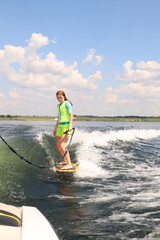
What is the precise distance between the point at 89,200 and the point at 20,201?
1.67 metres

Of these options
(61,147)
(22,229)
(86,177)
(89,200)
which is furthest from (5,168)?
(22,229)

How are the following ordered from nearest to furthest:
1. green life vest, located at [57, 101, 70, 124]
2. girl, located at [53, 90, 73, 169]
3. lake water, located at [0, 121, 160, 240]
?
lake water, located at [0, 121, 160, 240] → girl, located at [53, 90, 73, 169] → green life vest, located at [57, 101, 70, 124]

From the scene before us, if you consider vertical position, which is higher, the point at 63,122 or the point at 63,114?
the point at 63,114

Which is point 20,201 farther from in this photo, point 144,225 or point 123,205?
point 144,225

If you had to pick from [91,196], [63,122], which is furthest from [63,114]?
[91,196]

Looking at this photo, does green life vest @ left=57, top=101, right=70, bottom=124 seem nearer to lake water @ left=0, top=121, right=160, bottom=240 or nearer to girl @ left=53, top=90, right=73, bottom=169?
girl @ left=53, top=90, right=73, bottom=169

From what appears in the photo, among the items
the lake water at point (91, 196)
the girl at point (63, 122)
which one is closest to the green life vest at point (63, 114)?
the girl at point (63, 122)

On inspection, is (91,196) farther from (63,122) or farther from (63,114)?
(63,114)

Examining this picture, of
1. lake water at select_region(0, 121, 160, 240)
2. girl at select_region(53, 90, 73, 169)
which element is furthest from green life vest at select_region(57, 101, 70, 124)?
lake water at select_region(0, 121, 160, 240)

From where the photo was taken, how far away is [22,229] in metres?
2.92

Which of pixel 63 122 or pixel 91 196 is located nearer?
pixel 91 196

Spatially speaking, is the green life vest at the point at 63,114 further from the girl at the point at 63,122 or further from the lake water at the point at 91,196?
the lake water at the point at 91,196

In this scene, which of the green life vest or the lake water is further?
the green life vest

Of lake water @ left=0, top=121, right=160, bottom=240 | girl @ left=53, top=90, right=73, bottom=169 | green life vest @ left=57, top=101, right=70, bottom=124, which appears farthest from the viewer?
green life vest @ left=57, top=101, right=70, bottom=124
